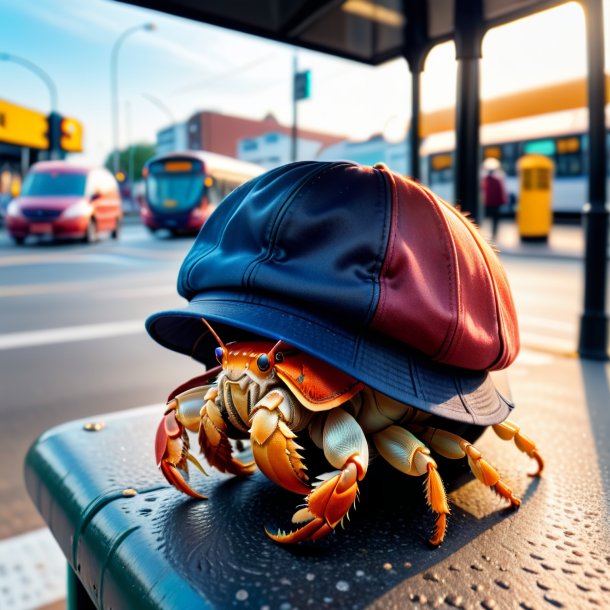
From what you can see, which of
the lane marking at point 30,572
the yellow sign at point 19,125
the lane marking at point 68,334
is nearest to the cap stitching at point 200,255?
the lane marking at point 30,572

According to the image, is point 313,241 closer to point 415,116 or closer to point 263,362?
point 263,362

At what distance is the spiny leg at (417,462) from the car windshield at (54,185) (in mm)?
13843

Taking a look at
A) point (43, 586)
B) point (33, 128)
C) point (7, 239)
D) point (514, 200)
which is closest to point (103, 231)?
point (7, 239)

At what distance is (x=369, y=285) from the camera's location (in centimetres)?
76

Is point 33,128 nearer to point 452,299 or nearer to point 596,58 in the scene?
point 596,58

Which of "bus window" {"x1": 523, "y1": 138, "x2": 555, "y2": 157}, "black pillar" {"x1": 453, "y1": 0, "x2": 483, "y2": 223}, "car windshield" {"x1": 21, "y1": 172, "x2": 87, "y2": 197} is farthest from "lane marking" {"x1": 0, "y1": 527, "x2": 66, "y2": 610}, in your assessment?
"bus window" {"x1": 523, "y1": 138, "x2": 555, "y2": 157}

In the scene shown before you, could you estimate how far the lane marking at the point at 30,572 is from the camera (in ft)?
5.51

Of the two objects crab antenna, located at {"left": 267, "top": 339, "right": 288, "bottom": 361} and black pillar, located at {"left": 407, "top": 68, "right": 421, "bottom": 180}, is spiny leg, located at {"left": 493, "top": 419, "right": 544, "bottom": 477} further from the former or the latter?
black pillar, located at {"left": 407, "top": 68, "right": 421, "bottom": 180}

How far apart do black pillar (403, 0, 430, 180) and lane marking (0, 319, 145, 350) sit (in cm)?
372

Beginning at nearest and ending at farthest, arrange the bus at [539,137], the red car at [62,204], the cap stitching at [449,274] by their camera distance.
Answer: the cap stitching at [449,274]
the red car at [62,204]
the bus at [539,137]

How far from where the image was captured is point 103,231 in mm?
14461

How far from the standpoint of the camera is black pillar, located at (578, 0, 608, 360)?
249 centimetres

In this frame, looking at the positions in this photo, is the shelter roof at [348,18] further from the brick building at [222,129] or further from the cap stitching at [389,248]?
the brick building at [222,129]

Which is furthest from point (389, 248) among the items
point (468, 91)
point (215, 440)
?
point (468, 91)
